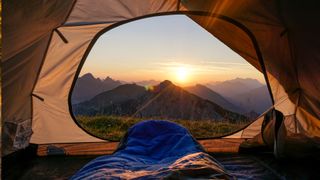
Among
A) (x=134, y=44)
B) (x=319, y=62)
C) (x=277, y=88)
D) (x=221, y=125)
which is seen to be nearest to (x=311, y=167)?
(x=319, y=62)

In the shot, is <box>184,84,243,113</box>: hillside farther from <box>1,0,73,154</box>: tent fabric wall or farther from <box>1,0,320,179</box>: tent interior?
<box>1,0,73,154</box>: tent fabric wall

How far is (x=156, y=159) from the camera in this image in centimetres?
257

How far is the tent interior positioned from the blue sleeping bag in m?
0.54

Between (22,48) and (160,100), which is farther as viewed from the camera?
(160,100)

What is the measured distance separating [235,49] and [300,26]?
1.15 metres

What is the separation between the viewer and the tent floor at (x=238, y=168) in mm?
2800

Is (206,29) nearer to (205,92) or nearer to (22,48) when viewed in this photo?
(22,48)

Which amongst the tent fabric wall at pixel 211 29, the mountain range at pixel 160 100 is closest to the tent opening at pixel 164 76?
the mountain range at pixel 160 100

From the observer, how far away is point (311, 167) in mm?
2949

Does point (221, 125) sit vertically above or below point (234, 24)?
below

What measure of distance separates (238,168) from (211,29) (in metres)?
1.90

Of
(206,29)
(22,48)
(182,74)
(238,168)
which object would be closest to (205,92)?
(182,74)

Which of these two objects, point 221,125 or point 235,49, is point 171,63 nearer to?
point 221,125

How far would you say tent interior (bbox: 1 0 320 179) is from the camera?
311cm
